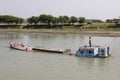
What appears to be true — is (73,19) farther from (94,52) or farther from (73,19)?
(94,52)

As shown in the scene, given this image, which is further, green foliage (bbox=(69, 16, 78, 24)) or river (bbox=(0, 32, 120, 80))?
green foliage (bbox=(69, 16, 78, 24))

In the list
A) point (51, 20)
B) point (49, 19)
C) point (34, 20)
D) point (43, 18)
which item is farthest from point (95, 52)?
point (34, 20)

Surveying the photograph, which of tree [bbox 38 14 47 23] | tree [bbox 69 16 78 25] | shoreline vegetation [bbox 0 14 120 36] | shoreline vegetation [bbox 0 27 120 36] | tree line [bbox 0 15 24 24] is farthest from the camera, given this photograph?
tree line [bbox 0 15 24 24]

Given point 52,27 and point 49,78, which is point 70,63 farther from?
point 52,27

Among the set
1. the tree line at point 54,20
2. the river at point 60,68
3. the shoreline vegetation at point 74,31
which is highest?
the tree line at point 54,20

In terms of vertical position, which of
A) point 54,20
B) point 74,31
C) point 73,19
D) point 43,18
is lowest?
point 74,31

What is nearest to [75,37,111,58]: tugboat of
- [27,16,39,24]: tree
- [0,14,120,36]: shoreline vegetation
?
[0,14,120,36]: shoreline vegetation

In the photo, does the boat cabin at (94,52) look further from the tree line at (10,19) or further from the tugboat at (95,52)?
the tree line at (10,19)

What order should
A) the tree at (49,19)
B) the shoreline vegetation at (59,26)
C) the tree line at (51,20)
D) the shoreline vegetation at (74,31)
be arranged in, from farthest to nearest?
the tree at (49,19) < the tree line at (51,20) < the shoreline vegetation at (59,26) < the shoreline vegetation at (74,31)

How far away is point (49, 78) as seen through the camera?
23.3 metres

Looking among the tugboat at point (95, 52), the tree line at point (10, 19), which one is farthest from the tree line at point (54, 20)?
the tugboat at point (95, 52)

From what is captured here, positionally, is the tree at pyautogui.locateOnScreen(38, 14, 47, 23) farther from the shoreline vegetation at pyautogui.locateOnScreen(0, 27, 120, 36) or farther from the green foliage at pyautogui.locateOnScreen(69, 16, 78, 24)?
the shoreline vegetation at pyautogui.locateOnScreen(0, 27, 120, 36)

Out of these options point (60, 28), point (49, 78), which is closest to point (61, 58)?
point (49, 78)

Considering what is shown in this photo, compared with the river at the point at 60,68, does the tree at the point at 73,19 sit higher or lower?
higher
